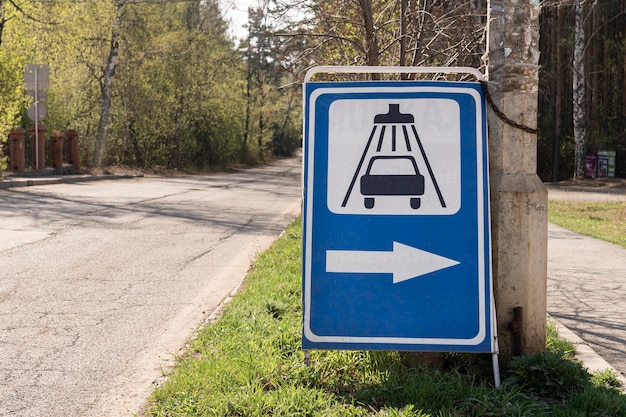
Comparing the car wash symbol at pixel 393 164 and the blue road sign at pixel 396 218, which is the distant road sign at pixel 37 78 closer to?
the blue road sign at pixel 396 218

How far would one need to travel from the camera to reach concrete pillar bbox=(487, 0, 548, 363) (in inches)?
173

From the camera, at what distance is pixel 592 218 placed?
56.5 ft

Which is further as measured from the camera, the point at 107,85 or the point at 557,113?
the point at 557,113

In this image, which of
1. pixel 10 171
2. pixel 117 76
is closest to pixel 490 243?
pixel 10 171

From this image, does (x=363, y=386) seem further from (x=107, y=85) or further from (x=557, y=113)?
(x=557, y=113)

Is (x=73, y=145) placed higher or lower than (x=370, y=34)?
lower

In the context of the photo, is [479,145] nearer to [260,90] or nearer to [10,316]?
[10,316]

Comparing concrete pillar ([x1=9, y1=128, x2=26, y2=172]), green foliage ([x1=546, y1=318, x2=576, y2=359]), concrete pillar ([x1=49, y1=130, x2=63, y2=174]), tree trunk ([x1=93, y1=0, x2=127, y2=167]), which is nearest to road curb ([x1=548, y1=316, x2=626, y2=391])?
green foliage ([x1=546, y1=318, x2=576, y2=359])

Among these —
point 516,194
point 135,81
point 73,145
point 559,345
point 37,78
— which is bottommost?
point 559,345

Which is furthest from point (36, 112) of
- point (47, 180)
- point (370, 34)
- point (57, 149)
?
point (370, 34)

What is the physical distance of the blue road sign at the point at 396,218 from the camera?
4.18 meters

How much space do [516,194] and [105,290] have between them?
4700 millimetres

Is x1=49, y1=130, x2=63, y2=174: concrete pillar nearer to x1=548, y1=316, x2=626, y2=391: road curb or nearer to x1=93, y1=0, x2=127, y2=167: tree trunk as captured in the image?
x1=93, y1=0, x2=127, y2=167: tree trunk

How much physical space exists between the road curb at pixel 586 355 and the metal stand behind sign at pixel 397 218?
2.89 feet
